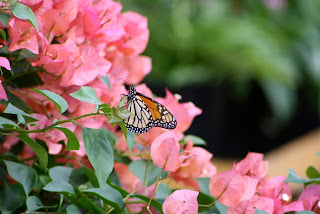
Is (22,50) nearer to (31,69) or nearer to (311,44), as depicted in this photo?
(31,69)

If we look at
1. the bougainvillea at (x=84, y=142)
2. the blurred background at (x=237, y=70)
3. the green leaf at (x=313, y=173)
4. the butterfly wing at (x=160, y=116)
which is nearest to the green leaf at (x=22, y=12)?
the bougainvillea at (x=84, y=142)

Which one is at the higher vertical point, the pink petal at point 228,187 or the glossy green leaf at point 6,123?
the glossy green leaf at point 6,123

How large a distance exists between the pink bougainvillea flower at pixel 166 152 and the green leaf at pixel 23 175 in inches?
3.0

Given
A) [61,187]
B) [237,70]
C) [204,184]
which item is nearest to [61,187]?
[61,187]

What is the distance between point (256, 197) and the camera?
0.29 meters

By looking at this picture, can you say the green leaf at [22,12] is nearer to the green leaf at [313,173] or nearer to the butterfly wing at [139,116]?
the butterfly wing at [139,116]

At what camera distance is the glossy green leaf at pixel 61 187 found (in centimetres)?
27

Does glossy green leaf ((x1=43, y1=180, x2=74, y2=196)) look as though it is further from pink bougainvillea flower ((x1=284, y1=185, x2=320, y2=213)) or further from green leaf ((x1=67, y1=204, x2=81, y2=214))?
pink bougainvillea flower ((x1=284, y1=185, x2=320, y2=213))

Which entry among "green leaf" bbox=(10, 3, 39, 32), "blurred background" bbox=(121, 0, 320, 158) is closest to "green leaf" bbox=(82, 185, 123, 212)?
"green leaf" bbox=(10, 3, 39, 32)

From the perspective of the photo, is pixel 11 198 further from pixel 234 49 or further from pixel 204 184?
pixel 234 49

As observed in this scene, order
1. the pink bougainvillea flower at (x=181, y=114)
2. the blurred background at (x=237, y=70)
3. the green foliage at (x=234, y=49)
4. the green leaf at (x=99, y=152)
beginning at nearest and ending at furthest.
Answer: the green leaf at (x=99, y=152)
the pink bougainvillea flower at (x=181, y=114)
the blurred background at (x=237, y=70)
the green foliage at (x=234, y=49)

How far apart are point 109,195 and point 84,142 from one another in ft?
0.13

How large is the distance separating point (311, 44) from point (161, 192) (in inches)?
75.9

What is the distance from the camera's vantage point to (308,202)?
1.02 feet
